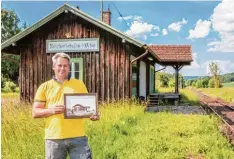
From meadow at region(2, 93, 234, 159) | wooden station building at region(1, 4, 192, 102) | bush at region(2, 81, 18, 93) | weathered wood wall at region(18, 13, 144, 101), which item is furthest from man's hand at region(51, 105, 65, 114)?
bush at region(2, 81, 18, 93)

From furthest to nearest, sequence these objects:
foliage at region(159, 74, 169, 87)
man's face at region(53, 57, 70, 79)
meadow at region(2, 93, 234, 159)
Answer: foliage at region(159, 74, 169, 87), meadow at region(2, 93, 234, 159), man's face at region(53, 57, 70, 79)

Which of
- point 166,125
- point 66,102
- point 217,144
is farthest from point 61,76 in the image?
point 166,125

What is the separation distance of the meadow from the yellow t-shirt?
241cm

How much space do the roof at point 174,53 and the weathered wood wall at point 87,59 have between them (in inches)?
226

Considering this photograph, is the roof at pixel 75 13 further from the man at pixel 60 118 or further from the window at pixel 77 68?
the man at pixel 60 118

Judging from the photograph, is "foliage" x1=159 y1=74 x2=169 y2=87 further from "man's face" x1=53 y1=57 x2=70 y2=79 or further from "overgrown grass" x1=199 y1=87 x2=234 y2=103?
"man's face" x1=53 y1=57 x2=70 y2=79

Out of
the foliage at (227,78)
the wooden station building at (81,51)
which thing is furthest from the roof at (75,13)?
the foliage at (227,78)

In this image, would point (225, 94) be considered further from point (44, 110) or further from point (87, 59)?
point (44, 110)

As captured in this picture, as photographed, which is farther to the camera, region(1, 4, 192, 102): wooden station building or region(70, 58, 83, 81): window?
region(70, 58, 83, 81): window

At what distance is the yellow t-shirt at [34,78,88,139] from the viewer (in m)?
4.41

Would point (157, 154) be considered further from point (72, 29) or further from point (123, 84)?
point (72, 29)

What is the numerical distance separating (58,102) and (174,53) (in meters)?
20.9

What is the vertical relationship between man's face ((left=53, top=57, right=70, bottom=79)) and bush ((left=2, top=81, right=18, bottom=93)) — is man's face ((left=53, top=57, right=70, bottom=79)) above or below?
above

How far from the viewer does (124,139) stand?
9008 mm
